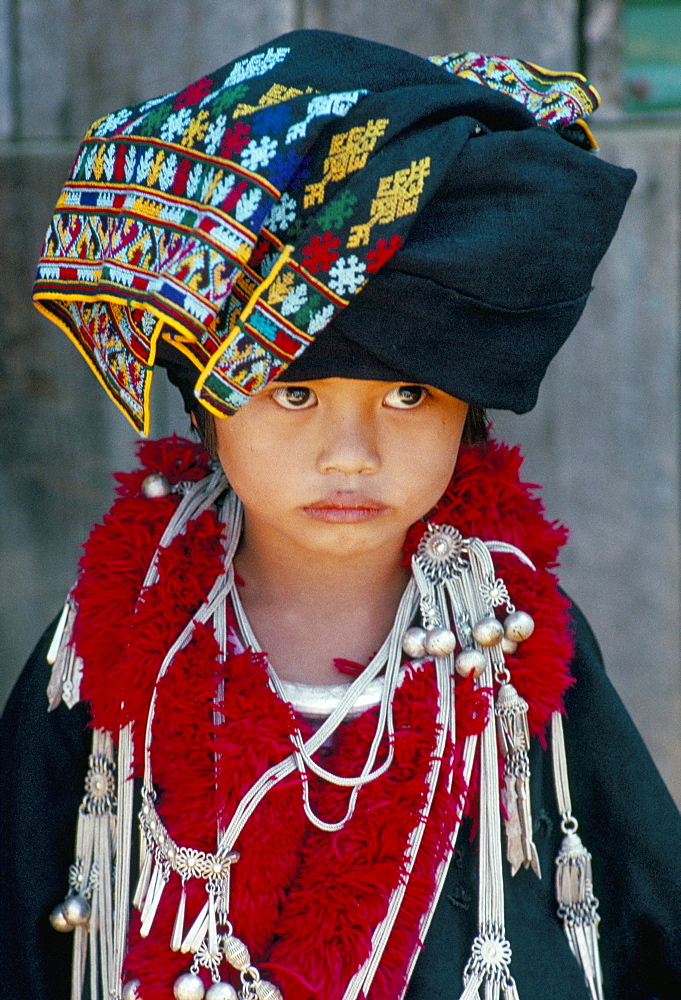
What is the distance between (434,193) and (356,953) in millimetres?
709

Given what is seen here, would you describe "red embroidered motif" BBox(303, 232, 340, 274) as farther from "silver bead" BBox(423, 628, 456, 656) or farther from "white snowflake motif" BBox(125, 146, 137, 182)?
"silver bead" BBox(423, 628, 456, 656)

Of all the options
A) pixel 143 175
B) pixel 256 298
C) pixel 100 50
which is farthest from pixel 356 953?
pixel 100 50

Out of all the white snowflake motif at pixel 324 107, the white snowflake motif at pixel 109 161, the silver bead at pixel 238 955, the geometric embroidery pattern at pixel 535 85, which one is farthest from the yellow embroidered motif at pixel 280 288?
the silver bead at pixel 238 955

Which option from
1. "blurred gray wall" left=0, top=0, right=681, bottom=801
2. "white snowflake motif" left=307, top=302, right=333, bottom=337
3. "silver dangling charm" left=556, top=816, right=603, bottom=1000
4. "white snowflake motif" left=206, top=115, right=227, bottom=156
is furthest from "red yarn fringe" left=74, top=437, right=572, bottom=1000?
"blurred gray wall" left=0, top=0, right=681, bottom=801

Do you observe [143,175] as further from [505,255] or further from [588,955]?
[588,955]

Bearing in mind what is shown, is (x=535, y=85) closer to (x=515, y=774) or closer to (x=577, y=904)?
(x=515, y=774)

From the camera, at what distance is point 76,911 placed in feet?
4.17

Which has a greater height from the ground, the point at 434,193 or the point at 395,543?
the point at 434,193

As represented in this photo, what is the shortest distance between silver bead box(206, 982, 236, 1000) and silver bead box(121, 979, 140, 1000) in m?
0.08

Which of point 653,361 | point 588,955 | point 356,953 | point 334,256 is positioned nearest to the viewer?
point 334,256

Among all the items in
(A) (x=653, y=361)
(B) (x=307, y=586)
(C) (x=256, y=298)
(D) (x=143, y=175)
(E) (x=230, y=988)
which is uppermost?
(A) (x=653, y=361)

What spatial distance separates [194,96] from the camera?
3.50 feet

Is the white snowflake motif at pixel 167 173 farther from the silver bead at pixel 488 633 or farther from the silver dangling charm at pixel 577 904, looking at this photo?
the silver dangling charm at pixel 577 904

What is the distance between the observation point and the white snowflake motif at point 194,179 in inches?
39.8
